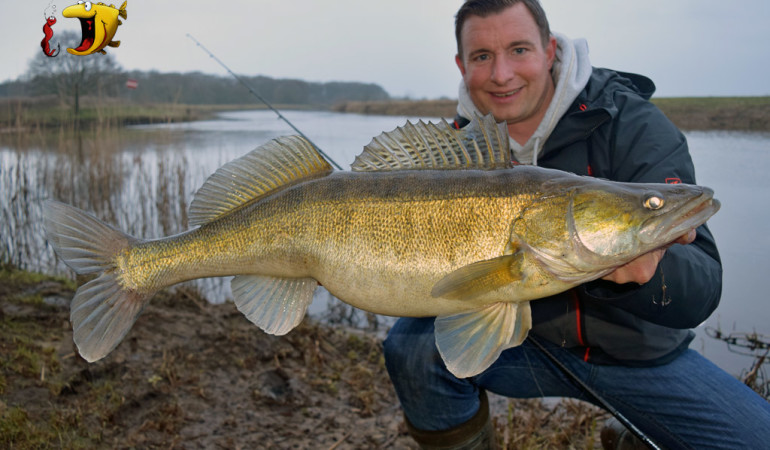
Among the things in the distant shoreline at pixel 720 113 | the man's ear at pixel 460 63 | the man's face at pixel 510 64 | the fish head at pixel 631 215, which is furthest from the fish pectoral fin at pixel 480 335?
the distant shoreline at pixel 720 113

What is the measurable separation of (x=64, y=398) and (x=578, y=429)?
10.0 feet

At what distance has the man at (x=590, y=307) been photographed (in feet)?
7.21

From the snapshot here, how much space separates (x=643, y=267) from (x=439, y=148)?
2.77 ft

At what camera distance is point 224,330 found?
4449mm

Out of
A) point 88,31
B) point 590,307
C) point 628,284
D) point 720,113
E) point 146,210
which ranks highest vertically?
point 720,113

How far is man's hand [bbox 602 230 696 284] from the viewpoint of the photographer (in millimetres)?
1916

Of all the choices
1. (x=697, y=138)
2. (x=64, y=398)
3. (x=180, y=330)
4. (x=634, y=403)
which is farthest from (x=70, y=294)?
(x=697, y=138)

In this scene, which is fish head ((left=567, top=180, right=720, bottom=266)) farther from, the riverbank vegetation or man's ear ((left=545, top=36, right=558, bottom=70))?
the riverbank vegetation

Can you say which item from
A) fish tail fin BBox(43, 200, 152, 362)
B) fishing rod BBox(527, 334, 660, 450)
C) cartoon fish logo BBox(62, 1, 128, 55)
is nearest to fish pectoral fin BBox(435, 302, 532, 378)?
fishing rod BBox(527, 334, 660, 450)

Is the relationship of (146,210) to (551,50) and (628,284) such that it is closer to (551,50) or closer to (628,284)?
(551,50)

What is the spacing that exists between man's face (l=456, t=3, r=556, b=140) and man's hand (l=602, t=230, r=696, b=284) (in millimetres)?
1290


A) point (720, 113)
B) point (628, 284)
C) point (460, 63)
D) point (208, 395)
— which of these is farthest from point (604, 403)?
point (720, 113)

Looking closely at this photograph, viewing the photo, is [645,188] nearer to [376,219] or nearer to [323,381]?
[376,219]

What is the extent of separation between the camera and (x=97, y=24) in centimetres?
354
